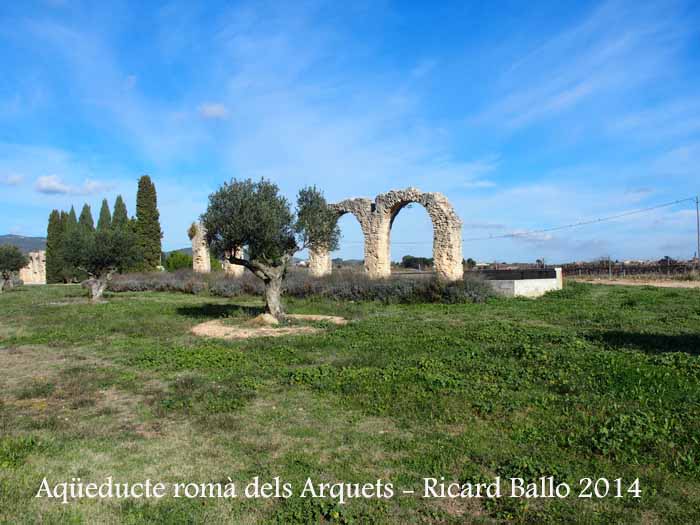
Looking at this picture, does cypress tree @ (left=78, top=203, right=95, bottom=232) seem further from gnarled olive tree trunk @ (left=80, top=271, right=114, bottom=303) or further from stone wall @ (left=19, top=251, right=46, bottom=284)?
gnarled olive tree trunk @ (left=80, top=271, right=114, bottom=303)

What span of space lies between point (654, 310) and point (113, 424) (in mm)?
13579

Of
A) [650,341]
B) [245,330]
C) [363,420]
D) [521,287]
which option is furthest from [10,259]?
[650,341]

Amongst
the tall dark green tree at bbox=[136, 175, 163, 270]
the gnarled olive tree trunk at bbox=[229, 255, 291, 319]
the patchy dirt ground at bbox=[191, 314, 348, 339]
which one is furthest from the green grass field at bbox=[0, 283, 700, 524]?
the tall dark green tree at bbox=[136, 175, 163, 270]

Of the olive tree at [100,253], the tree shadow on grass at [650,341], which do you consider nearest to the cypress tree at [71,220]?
the olive tree at [100,253]

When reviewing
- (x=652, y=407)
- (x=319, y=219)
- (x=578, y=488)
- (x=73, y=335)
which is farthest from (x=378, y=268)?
(x=578, y=488)

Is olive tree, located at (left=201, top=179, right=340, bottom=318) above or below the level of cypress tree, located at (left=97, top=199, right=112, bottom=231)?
below

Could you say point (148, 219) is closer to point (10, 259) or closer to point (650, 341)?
point (10, 259)

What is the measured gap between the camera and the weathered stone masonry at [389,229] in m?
20.5

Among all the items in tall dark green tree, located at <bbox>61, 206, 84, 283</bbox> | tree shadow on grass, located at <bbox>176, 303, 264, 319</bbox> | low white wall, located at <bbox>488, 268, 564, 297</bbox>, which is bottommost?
tree shadow on grass, located at <bbox>176, 303, 264, 319</bbox>

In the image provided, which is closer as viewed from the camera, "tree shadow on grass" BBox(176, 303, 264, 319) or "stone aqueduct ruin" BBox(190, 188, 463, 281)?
"tree shadow on grass" BBox(176, 303, 264, 319)

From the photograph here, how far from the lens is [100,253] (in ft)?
66.2

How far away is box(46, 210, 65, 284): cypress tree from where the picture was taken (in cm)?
4109

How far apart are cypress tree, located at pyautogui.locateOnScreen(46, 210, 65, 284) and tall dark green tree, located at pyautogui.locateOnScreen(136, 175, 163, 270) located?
7.35 metres

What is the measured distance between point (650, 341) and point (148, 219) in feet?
121
